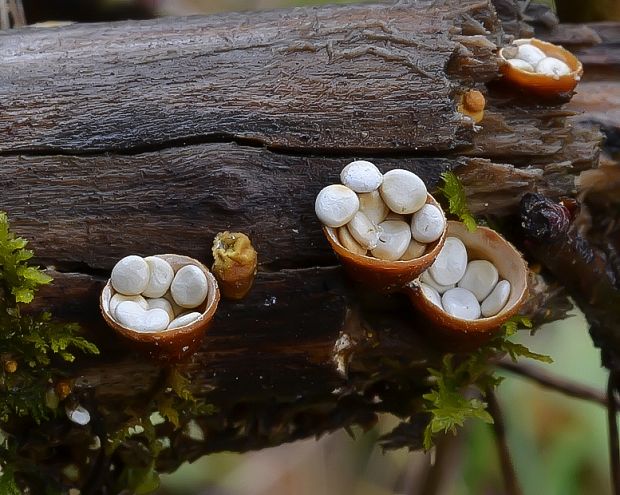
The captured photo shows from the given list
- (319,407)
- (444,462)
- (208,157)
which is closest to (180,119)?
(208,157)

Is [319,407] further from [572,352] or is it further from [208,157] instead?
[572,352]

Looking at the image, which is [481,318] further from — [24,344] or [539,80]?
[24,344]

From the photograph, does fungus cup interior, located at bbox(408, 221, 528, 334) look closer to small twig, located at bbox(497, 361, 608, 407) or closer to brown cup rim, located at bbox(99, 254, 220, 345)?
brown cup rim, located at bbox(99, 254, 220, 345)

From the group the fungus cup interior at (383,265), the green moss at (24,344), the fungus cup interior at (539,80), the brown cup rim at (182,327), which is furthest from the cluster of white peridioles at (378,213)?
the green moss at (24,344)

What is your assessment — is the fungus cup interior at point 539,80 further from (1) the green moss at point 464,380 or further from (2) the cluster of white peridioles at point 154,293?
(2) the cluster of white peridioles at point 154,293

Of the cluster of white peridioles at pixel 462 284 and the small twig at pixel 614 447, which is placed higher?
the cluster of white peridioles at pixel 462 284
